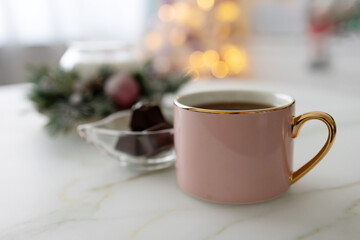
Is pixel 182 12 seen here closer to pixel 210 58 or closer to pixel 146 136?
pixel 210 58

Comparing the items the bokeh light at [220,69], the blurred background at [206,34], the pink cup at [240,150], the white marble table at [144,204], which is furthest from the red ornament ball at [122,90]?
the bokeh light at [220,69]

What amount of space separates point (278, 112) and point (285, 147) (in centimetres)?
4

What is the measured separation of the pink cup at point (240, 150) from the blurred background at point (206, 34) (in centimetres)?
A: 190

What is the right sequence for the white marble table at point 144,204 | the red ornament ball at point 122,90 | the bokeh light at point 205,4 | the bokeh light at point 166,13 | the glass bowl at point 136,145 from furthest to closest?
the bokeh light at point 166,13 → the bokeh light at point 205,4 → the red ornament ball at point 122,90 → the glass bowl at point 136,145 → the white marble table at point 144,204

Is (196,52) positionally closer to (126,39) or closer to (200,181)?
(126,39)

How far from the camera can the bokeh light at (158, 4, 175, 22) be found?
104 inches

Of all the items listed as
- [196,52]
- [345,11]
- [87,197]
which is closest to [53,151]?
[87,197]

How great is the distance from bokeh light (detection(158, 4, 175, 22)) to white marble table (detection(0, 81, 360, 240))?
214 cm

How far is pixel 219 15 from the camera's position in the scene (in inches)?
102

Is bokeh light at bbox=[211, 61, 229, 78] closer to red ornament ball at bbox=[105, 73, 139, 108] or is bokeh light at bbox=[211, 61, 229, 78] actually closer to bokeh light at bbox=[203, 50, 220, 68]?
bokeh light at bbox=[203, 50, 220, 68]

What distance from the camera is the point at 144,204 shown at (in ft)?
1.44

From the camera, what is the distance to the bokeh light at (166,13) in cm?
265

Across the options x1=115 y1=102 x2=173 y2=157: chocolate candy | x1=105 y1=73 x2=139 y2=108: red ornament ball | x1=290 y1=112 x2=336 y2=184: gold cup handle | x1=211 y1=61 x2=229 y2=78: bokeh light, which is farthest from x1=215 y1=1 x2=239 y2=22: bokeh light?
x1=290 y1=112 x2=336 y2=184: gold cup handle

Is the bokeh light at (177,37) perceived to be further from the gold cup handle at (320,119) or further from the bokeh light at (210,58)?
the gold cup handle at (320,119)
